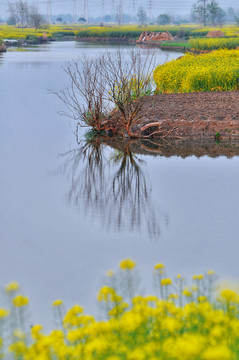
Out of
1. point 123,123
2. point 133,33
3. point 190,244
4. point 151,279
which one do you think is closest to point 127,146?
point 123,123

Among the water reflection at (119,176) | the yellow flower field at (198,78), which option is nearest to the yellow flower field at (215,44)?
the yellow flower field at (198,78)

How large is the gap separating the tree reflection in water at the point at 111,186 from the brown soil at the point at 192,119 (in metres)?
0.86

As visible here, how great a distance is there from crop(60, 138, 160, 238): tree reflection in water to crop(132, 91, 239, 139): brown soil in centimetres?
86

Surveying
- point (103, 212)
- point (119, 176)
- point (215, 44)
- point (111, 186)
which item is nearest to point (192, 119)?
point (119, 176)

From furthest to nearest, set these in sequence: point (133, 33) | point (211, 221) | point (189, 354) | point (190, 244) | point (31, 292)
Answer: point (133, 33) < point (211, 221) < point (190, 244) < point (31, 292) < point (189, 354)

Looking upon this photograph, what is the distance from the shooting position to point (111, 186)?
10117mm

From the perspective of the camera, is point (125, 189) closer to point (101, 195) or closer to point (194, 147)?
point (101, 195)

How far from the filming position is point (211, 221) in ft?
26.6

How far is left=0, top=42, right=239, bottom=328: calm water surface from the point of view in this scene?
6.52 m

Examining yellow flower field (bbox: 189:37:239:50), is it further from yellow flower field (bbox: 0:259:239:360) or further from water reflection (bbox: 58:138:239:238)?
yellow flower field (bbox: 0:259:239:360)

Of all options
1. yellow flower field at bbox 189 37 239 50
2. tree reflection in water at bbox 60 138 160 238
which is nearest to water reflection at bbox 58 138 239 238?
tree reflection in water at bbox 60 138 160 238

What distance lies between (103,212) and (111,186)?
1.56m

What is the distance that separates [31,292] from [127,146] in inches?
303

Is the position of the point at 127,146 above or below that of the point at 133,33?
below
